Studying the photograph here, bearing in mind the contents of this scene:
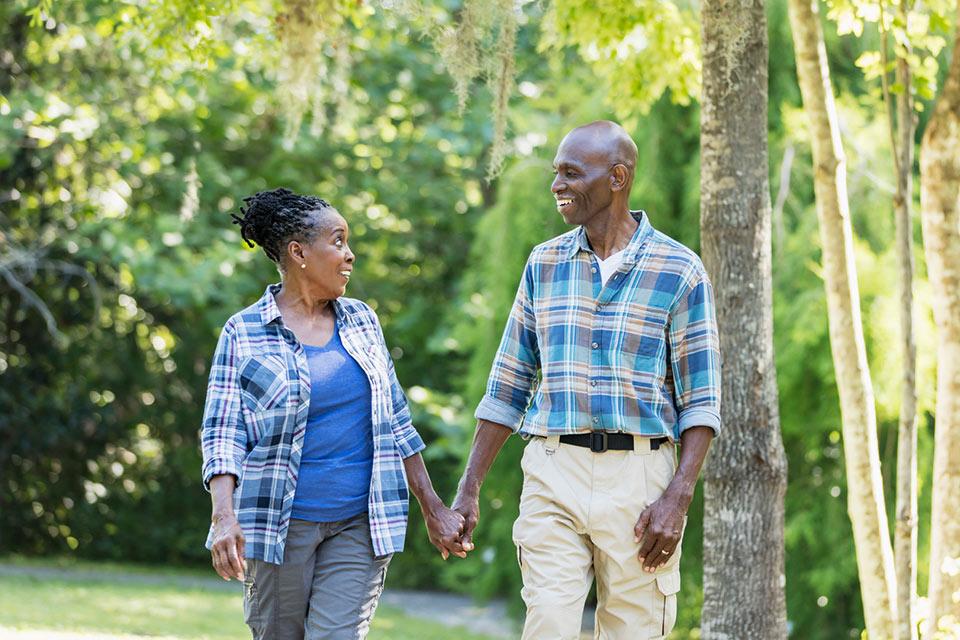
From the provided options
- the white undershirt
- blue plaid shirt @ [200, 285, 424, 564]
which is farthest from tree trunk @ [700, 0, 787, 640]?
blue plaid shirt @ [200, 285, 424, 564]

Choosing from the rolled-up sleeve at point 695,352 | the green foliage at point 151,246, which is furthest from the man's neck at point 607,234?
the green foliage at point 151,246

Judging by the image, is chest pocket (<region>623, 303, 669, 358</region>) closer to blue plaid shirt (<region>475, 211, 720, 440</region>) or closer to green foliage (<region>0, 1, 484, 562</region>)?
blue plaid shirt (<region>475, 211, 720, 440</region>)

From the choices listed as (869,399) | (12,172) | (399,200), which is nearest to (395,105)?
(399,200)

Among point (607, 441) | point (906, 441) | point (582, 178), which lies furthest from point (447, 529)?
point (906, 441)

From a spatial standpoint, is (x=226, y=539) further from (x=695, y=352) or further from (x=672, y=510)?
(x=695, y=352)

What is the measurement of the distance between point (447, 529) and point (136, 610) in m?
7.10

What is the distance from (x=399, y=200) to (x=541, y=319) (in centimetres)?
882

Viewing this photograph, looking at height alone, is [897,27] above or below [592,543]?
above

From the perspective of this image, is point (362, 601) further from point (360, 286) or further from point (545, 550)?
point (360, 286)

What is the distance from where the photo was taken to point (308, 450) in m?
3.93

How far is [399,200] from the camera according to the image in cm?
1262

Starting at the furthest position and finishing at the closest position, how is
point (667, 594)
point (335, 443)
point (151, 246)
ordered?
point (151, 246) < point (335, 443) < point (667, 594)

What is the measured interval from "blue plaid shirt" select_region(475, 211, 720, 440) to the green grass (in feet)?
19.4

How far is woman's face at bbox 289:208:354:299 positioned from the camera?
4051 millimetres
